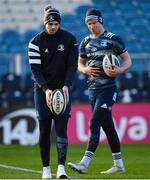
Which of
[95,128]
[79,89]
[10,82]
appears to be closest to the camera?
[95,128]

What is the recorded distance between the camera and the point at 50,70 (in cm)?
842

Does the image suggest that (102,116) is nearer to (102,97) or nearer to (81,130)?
(102,97)

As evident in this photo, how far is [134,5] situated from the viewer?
23.8m

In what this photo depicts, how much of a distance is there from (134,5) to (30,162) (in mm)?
13439

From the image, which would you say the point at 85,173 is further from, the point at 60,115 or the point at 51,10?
the point at 51,10

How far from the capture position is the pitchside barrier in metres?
16.1

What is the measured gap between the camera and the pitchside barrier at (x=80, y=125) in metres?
16.1

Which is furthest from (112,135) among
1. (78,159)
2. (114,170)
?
(78,159)

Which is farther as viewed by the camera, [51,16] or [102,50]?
[102,50]

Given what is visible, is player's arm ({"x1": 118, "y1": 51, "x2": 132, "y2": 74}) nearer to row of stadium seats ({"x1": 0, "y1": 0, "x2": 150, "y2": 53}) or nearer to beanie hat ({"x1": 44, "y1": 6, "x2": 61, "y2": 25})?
beanie hat ({"x1": 44, "y1": 6, "x2": 61, "y2": 25})

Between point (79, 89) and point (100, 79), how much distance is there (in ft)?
30.6

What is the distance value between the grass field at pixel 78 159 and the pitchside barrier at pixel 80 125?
2.12ft

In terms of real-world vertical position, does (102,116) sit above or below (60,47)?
below

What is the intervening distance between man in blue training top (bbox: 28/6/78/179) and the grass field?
56 cm
